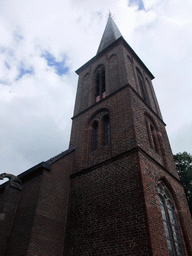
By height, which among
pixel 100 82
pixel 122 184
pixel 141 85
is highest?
pixel 141 85

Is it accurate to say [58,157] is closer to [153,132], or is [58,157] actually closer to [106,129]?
[106,129]

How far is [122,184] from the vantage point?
775cm

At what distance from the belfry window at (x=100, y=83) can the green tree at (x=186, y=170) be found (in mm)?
8649

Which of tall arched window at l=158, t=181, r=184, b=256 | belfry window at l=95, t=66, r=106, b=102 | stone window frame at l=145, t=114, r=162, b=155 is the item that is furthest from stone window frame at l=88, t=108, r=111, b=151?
Answer: tall arched window at l=158, t=181, r=184, b=256

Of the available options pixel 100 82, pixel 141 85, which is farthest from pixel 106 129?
pixel 141 85

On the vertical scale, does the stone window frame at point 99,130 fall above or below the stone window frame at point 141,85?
below

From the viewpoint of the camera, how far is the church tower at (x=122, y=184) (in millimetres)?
6738

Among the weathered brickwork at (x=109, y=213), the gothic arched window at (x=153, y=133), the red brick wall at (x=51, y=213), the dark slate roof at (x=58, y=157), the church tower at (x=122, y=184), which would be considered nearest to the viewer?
the weathered brickwork at (x=109, y=213)

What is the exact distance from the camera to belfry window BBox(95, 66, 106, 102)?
13.6m

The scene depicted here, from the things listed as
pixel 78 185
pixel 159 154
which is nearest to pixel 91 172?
pixel 78 185

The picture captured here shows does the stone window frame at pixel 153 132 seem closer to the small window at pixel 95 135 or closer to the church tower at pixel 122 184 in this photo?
→ the church tower at pixel 122 184

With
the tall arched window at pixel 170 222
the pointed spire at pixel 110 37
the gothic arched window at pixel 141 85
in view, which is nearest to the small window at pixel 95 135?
the tall arched window at pixel 170 222

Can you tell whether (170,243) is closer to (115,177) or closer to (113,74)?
(115,177)

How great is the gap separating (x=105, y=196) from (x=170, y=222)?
2.73 metres
